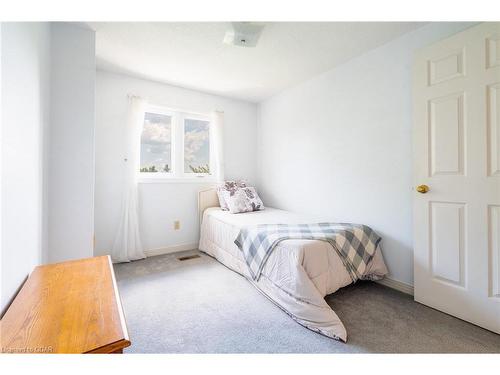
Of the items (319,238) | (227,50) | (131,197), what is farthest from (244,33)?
(131,197)

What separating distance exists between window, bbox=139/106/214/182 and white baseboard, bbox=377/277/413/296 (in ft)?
8.52

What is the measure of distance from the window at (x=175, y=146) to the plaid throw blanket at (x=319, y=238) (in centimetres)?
156

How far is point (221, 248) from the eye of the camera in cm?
268

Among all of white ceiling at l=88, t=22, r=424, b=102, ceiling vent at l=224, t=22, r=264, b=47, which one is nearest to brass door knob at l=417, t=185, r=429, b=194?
white ceiling at l=88, t=22, r=424, b=102

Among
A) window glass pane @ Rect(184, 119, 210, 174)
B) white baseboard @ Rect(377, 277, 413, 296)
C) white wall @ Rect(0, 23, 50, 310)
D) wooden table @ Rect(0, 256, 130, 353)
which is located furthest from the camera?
window glass pane @ Rect(184, 119, 210, 174)

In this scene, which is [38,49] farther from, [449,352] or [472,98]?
[449,352]

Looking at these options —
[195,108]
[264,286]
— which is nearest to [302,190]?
[264,286]

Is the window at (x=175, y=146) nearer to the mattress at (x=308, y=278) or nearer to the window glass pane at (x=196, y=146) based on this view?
the window glass pane at (x=196, y=146)

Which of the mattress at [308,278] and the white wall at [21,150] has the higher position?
the white wall at [21,150]

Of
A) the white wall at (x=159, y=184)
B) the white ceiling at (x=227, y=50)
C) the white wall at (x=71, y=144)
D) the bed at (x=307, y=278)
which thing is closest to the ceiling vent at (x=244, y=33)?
the white ceiling at (x=227, y=50)

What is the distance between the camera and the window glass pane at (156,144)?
2990 millimetres

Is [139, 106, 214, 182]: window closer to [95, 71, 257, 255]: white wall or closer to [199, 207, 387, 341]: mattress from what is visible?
[95, 71, 257, 255]: white wall

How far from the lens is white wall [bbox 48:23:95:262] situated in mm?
1727

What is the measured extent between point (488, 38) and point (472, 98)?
382 mm
